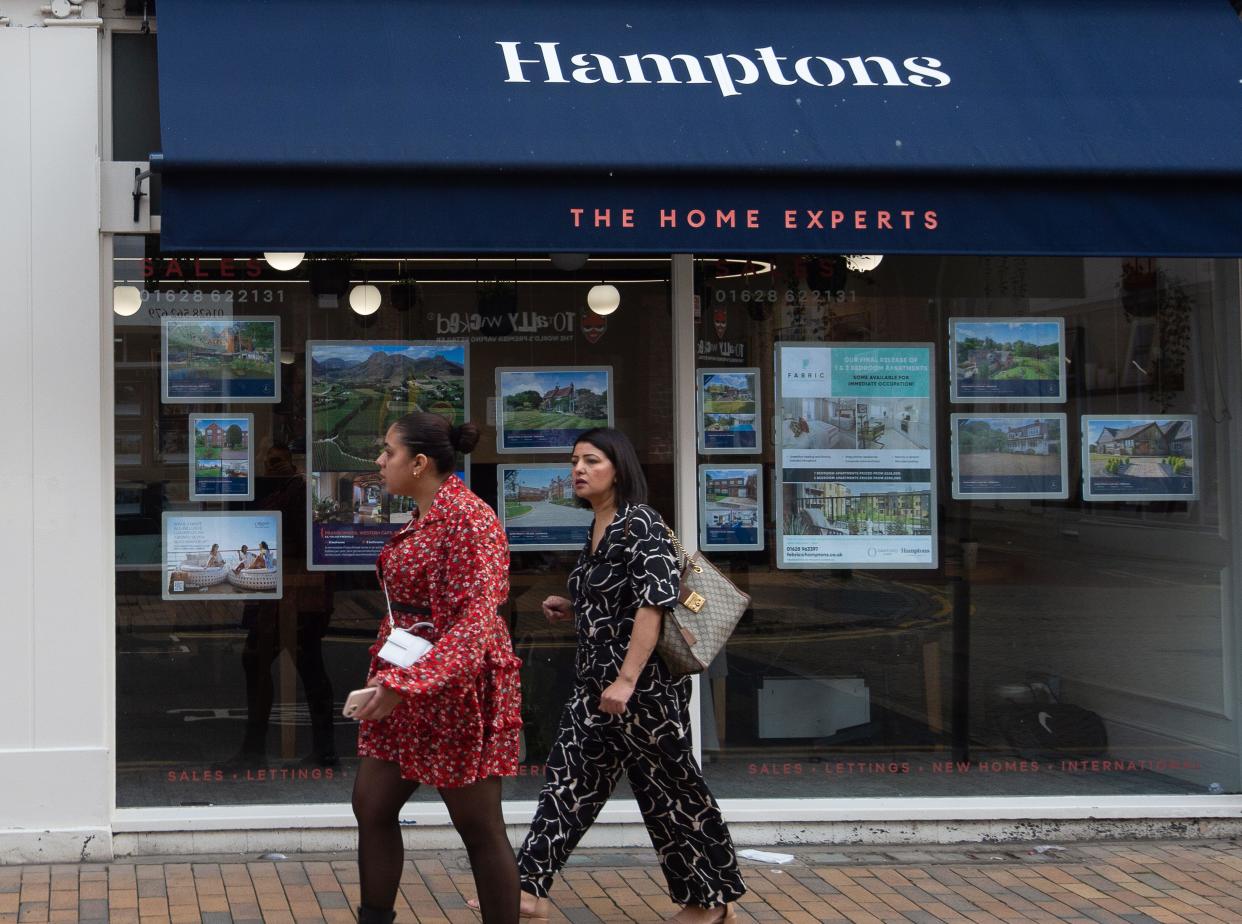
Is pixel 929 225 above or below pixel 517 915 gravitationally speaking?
above

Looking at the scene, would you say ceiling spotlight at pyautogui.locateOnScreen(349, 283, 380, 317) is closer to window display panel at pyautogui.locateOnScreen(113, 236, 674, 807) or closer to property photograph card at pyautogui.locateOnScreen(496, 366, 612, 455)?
window display panel at pyautogui.locateOnScreen(113, 236, 674, 807)

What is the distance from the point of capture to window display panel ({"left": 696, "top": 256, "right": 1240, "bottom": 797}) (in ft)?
22.5

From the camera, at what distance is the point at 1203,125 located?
622 cm

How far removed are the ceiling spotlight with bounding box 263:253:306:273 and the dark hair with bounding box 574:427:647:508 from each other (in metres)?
2.07

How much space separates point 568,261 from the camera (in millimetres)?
6703

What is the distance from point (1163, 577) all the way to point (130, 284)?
16.5ft

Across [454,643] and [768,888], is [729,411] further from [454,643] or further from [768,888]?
[454,643]

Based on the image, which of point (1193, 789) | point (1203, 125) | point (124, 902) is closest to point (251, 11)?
point (124, 902)

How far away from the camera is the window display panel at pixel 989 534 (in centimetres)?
686

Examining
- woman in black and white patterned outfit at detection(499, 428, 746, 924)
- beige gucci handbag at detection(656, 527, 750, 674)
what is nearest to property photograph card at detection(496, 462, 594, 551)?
woman in black and white patterned outfit at detection(499, 428, 746, 924)

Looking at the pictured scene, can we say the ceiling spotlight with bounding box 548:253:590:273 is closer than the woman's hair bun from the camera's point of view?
No

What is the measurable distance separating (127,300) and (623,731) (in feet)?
9.72

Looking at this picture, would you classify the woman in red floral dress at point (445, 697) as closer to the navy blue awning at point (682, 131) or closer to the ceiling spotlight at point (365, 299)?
the navy blue awning at point (682, 131)

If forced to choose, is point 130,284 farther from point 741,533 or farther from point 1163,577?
point 1163,577
